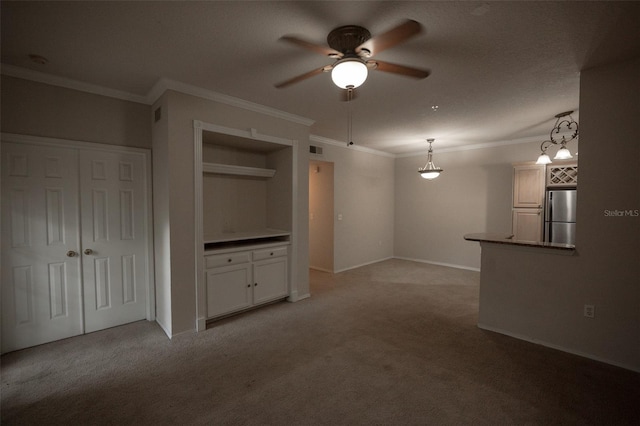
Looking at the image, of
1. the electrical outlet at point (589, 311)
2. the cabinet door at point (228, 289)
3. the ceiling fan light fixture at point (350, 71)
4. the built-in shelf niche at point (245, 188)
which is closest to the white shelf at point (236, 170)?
the built-in shelf niche at point (245, 188)

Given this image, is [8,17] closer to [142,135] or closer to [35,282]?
[142,135]

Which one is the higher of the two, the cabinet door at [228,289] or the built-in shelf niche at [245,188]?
the built-in shelf niche at [245,188]

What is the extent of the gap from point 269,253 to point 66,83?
9.62ft

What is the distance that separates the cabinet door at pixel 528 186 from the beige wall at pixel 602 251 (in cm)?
247

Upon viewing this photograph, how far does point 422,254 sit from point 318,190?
309 cm

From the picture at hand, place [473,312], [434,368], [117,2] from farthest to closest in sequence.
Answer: [473,312] < [434,368] < [117,2]

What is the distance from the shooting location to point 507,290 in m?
3.29

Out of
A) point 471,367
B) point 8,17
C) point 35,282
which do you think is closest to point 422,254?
point 471,367

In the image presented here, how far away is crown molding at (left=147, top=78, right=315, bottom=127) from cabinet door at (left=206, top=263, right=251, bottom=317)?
204 cm

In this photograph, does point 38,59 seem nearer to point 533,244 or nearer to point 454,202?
point 533,244

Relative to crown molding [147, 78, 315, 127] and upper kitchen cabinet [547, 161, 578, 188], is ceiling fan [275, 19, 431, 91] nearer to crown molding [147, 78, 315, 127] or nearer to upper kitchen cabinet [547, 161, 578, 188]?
crown molding [147, 78, 315, 127]

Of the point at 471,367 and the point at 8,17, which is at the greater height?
the point at 8,17

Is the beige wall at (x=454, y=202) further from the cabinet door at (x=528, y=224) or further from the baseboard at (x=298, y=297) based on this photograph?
the baseboard at (x=298, y=297)

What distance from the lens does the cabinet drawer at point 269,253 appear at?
3.93m
